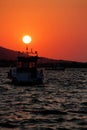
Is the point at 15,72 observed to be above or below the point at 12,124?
above

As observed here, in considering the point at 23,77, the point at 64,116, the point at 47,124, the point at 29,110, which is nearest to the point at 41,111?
the point at 29,110

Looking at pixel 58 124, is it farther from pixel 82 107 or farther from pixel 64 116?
pixel 82 107

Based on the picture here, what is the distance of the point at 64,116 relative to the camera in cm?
3294

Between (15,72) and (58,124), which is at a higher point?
(15,72)

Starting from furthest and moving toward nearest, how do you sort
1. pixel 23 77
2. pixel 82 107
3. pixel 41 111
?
pixel 23 77 < pixel 82 107 < pixel 41 111

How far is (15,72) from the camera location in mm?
70625

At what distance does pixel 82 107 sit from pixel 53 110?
3374 mm

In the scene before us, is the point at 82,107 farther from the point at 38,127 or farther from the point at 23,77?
the point at 23,77

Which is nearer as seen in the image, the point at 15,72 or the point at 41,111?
the point at 41,111

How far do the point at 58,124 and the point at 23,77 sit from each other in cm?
3758

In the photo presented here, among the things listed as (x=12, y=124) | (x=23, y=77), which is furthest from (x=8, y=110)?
(x=23, y=77)

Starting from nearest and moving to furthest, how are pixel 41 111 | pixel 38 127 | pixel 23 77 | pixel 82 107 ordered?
pixel 38 127 < pixel 41 111 < pixel 82 107 < pixel 23 77

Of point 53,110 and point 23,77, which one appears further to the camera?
point 23,77

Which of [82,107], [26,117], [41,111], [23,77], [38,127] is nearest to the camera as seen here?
[38,127]
